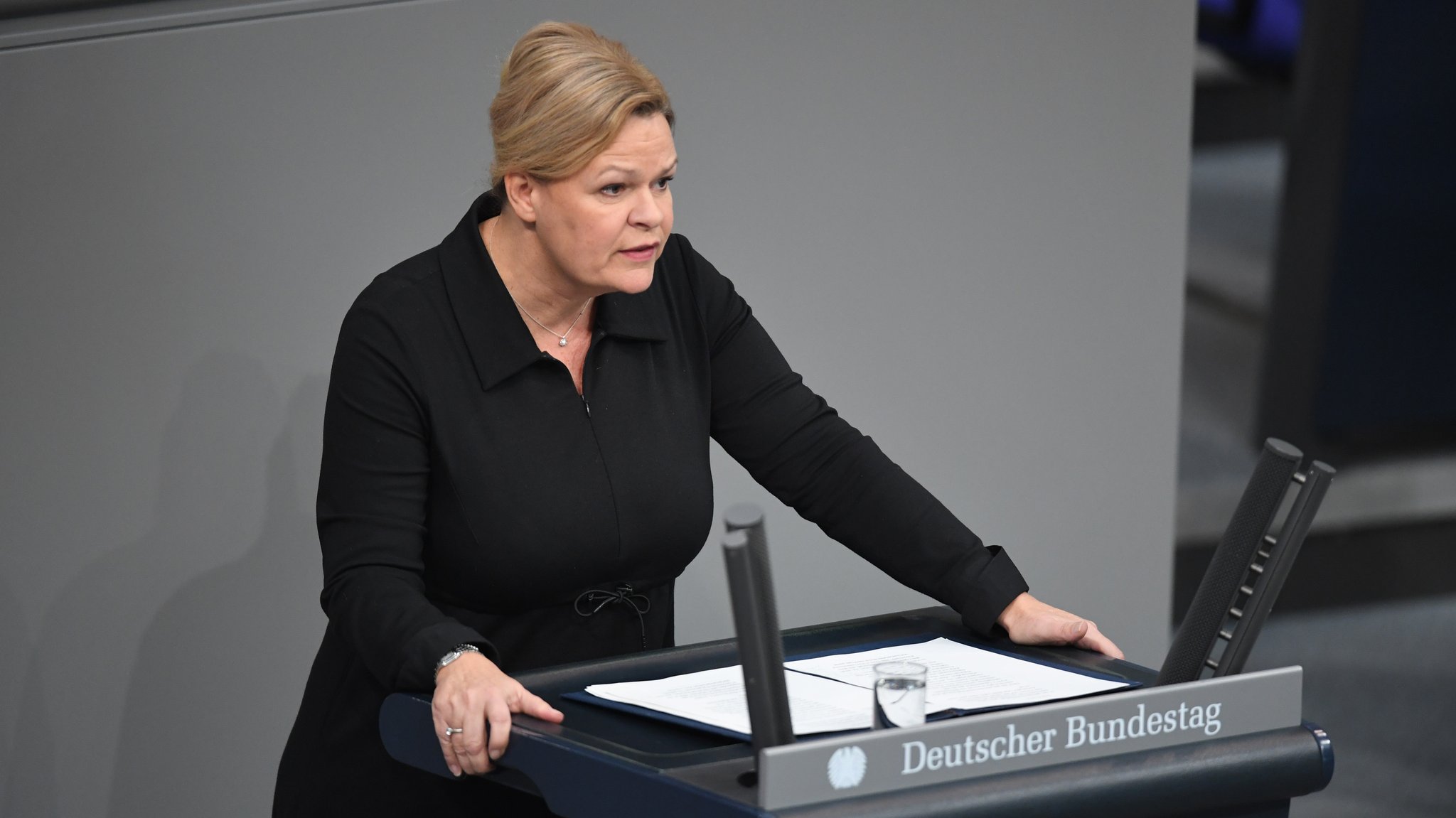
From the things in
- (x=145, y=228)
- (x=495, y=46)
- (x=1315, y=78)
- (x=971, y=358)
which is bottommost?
(x=971, y=358)

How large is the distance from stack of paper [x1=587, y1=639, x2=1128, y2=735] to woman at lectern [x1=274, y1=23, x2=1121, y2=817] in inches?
6.0

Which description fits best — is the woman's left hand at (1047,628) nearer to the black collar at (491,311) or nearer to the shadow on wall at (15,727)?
the black collar at (491,311)

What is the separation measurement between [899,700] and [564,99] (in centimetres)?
83

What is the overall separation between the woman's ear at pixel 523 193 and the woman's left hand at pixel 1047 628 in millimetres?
747

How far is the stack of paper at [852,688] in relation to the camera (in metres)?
1.65

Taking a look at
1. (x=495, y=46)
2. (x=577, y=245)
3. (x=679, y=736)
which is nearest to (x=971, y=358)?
(x=495, y=46)

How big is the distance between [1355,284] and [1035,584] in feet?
10.1

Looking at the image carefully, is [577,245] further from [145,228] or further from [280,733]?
[280,733]

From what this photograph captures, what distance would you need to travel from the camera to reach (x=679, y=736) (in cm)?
164

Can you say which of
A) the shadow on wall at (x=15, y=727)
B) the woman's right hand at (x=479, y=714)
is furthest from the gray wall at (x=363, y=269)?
the woman's right hand at (x=479, y=714)

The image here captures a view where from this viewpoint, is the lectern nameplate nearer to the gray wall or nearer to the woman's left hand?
the woman's left hand

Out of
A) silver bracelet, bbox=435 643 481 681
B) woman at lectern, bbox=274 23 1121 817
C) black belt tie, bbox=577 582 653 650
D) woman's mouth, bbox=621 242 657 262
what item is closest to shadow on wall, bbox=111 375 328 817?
woman at lectern, bbox=274 23 1121 817

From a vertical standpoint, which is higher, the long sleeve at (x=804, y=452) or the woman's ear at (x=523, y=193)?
the woman's ear at (x=523, y=193)

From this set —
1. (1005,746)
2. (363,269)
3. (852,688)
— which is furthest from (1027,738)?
(363,269)
